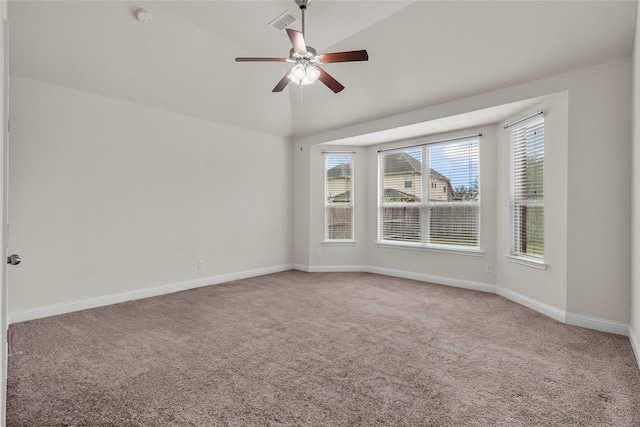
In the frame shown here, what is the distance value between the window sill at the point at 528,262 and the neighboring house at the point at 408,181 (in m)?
1.29

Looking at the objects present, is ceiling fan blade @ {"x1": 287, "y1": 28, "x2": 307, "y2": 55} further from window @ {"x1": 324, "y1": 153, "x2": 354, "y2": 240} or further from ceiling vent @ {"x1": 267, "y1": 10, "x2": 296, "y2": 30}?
window @ {"x1": 324, "y1": 153, "x2": 354, "y2": 240}

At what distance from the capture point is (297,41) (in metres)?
2.71

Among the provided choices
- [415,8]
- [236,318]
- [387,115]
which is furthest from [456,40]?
[236,318]

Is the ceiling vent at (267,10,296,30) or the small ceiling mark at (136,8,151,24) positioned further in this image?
the ceiling vent at (267,10,296,30)

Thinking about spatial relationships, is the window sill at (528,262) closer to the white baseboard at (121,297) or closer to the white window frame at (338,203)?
the white window frame at (338,203)

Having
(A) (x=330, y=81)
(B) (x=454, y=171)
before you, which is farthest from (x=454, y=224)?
(A) (x=330, y=81)

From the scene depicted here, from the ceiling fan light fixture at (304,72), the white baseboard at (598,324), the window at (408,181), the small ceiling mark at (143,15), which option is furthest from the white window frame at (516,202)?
the small ceiling mark at (143,15)

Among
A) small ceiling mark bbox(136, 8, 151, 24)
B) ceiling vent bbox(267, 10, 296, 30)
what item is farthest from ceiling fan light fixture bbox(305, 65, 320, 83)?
small ceiling mark bbox(136, 8, 151, 24)

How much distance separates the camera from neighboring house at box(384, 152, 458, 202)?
526cm

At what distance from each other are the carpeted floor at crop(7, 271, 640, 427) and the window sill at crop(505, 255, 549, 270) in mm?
544

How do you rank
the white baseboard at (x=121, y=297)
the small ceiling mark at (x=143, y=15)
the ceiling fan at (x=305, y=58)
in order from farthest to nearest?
the white baseboard at (x=121, y=297) → the small ceiling mark at (x=143, y=15) → the ceiling fan at (x=305, y=58)

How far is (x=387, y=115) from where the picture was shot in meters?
4.96

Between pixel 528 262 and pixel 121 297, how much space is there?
5.09 metres

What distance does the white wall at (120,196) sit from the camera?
3.47 m
